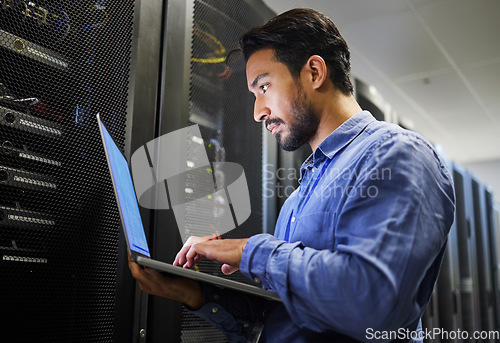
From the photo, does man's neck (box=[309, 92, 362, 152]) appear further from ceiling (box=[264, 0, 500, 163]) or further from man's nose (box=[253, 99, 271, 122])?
ceiling (box=[264, 0, 500, 163])

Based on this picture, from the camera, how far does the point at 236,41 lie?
1.48 meters

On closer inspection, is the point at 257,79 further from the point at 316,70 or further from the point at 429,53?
the point at 429,53

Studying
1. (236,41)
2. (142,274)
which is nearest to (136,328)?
(142,274)

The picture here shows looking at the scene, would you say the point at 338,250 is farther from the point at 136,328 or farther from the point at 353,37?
the point at 353,37

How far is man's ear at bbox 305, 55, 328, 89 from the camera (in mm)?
1113

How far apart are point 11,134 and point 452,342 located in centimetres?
322

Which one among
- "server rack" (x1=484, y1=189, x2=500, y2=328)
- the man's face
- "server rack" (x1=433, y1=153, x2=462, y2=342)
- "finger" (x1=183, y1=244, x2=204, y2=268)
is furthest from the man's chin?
"server rack" (x1=484, y1=189, x2=500, y2=328)

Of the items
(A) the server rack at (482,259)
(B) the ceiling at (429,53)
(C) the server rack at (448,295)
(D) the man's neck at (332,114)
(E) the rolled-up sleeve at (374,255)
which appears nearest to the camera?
(E) the rolled-up sleeve at (374,255)

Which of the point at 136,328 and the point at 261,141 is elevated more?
the point at 261,141

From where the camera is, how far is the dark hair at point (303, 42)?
44.9 inches

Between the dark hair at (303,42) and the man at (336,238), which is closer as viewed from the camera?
the man at (336,238)

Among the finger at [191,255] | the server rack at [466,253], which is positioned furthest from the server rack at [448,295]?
the finger at [191,255]

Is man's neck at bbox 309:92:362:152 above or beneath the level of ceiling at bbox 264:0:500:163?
beneath

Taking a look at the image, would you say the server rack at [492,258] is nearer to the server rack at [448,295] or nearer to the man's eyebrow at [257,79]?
the server rack at [448,295]
